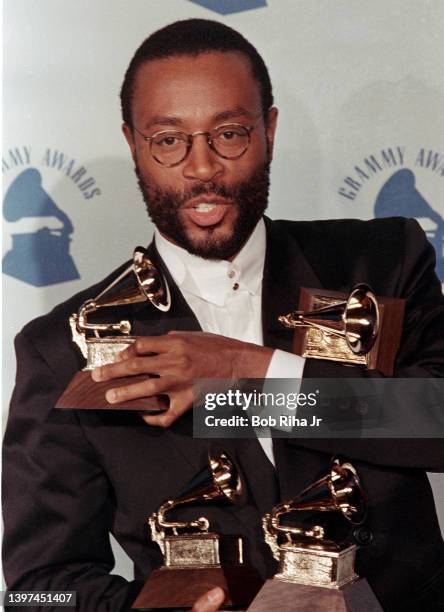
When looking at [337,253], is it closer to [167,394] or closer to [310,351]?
[310,351]

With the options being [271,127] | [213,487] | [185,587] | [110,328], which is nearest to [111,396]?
[110,328]

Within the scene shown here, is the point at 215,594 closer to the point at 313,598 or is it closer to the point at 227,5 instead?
the point at 313,598

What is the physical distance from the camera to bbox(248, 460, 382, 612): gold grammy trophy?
1.72m

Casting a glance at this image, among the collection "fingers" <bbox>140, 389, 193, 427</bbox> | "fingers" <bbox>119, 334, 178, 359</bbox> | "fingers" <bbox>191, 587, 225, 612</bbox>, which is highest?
"fingers" <bbox>119, 334, 178, 359</bbox>

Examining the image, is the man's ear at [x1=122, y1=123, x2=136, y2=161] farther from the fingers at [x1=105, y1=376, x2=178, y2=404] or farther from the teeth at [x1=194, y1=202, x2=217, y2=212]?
the fingers at [x1=105, y1=376, x2=178, y2=404]

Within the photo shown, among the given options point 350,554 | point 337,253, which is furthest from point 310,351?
Answer: point 350,554

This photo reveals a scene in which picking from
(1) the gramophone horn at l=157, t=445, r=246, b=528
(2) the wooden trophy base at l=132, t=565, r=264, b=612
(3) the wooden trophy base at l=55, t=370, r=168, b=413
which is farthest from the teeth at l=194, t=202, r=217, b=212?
(2) the wooden trophy base at l=132, t=565, r=264, b=612

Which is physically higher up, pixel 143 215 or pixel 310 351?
pixel 143 215

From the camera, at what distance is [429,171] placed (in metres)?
2.01

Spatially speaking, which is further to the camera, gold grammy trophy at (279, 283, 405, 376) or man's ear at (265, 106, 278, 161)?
man's ear at (265, 106, 278, 161)

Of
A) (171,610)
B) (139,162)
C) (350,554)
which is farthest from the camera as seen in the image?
(139,162)

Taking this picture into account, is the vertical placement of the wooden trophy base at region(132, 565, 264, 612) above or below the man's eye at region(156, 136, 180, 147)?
below

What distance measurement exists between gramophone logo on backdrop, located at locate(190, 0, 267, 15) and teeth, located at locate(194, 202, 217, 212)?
370mm

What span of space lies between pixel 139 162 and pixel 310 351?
0.48 meters
